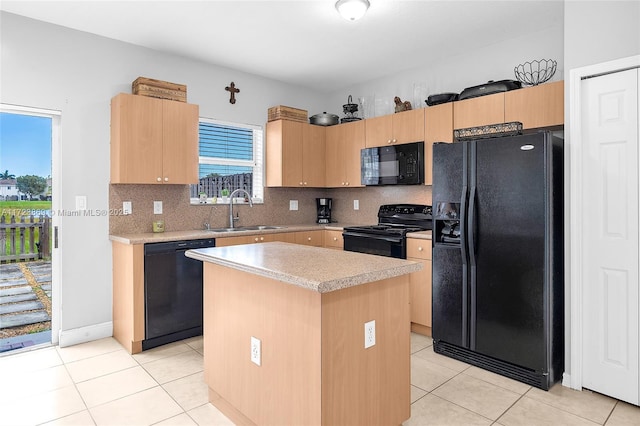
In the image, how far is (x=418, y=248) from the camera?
349cm

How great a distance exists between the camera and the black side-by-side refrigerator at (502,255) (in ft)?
8.29

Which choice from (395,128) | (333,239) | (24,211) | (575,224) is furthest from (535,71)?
(24,211)

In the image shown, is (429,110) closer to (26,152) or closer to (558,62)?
(558,62)

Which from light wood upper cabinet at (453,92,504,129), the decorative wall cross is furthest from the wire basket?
the decorative wall cross

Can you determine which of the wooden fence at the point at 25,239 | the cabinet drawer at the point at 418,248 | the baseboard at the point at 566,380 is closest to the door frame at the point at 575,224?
the baseboard at the point at 566,380

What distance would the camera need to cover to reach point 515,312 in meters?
2.64

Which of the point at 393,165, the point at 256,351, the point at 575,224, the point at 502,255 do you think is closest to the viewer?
the point at 256,351

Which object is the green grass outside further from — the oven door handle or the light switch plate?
the oven door handle

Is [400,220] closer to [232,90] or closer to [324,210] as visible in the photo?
[324,210]

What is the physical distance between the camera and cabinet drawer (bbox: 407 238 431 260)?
3.42 metres

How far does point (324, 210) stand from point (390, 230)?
1.53 metres

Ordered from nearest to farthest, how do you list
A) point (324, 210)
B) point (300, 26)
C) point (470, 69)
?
1. point (300, 26)
2. point (470, 69)
3. point (324, 210)

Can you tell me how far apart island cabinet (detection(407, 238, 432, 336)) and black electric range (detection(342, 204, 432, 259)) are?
0.34ft

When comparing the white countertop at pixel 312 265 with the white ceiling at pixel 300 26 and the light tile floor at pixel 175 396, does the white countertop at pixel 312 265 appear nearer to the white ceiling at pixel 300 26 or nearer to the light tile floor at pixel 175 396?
the light tile floor at pixel 175 396
